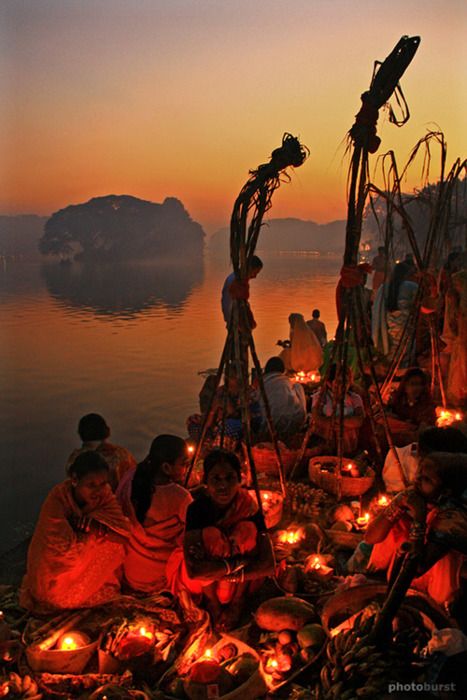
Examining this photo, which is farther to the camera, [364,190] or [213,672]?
[364,190]

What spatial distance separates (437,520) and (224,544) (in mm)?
1118

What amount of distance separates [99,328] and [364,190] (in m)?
16.9

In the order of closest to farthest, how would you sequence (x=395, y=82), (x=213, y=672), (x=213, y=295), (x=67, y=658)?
(x=213, y=672), (x=67, y=658), (x=395, y=82), (x=213, y=295)

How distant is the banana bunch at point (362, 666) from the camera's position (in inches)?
84.3

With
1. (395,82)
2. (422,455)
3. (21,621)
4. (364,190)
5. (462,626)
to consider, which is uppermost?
(395,82)

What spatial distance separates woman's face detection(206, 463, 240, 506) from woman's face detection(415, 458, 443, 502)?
3.22 ft

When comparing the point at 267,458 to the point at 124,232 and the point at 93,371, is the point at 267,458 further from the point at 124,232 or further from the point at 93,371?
the point at 124,232

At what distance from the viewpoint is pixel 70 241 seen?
109 m

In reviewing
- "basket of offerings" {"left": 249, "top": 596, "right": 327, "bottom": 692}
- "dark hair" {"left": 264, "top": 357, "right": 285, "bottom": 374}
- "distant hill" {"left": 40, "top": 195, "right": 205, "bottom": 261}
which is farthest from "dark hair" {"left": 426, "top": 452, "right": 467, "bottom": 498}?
"distant hill" {"left": 40, "top": 195, "right": 205, "bottom": 261}

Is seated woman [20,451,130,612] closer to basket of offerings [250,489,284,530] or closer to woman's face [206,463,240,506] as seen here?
woman's face [206,463,240,506]

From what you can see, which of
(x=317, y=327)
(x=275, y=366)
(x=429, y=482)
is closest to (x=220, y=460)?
(x=429, y=482)

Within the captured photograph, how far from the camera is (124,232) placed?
4513 inches

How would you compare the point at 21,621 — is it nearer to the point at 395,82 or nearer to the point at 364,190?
the point at 364,190

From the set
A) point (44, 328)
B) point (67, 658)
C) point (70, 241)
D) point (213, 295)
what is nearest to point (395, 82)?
point (67, 658)
